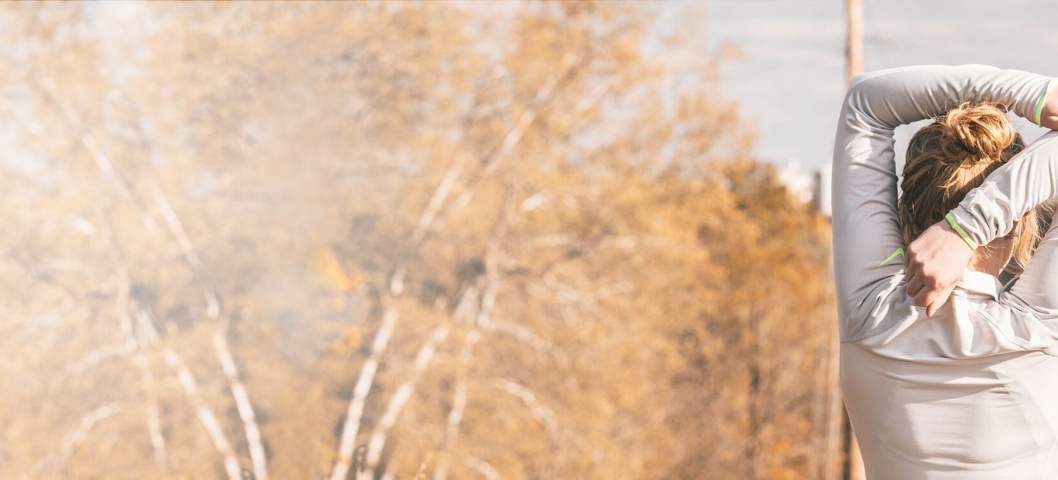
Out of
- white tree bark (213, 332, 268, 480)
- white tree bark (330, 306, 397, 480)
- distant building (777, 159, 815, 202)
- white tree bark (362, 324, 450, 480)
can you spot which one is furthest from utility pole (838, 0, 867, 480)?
distant building (777, 159, 815, 202)

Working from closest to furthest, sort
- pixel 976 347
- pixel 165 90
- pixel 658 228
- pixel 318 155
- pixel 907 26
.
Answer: pixel 976 347 → pixel 165 90 → pixel 318 155 → pixel 658 228 → pixel 907 26

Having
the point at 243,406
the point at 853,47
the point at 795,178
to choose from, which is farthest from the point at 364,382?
the point at 795,178

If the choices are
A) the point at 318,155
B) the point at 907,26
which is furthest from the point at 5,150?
the point at 907,26

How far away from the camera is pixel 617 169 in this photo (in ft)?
53.9

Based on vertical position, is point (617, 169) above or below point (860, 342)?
below

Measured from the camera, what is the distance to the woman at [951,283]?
1.12 metres

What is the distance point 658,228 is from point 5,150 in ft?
28.1

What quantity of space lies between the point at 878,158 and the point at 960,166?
0.30ft

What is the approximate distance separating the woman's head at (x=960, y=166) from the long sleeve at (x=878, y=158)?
25 mm

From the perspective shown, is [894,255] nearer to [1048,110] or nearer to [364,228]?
[1048,110]

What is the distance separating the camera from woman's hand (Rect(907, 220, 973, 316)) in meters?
1.08

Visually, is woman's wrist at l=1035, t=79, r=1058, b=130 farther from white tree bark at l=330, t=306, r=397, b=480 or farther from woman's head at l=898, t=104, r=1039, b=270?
white tree bark at l=330, t=306, r=397, b=480

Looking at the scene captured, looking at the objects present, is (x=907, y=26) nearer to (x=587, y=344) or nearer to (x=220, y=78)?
(x=587, y=344)

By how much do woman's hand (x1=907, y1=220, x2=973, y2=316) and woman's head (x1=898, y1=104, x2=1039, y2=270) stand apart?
68mm
